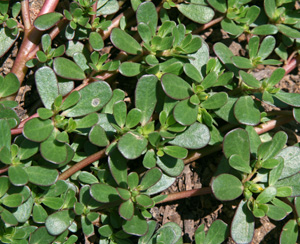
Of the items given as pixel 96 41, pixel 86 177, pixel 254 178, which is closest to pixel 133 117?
pixel 86 177

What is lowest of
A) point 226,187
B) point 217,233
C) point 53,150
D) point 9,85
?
point 217,233

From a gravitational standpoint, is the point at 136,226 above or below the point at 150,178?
below

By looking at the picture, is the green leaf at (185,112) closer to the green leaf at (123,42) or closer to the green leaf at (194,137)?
the green leaf at (194,137)

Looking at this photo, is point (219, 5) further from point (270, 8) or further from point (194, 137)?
point (194, 137)

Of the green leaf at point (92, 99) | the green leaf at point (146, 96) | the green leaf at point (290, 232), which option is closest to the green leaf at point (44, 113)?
the green leaf at point (92, 99)

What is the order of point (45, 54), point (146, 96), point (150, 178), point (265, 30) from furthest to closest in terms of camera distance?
1. point (265, 30)
2. point (45, 54)
3. point (146, 96)
4. point (150, 178)

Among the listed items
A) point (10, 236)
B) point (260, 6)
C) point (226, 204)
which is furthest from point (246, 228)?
point (260, 6)

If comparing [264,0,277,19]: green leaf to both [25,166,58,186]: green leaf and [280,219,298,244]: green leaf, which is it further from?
[25,166,58,186]: green leaf

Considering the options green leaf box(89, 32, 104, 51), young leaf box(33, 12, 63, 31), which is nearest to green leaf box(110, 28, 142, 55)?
green leaf box(89, 32, 104, 51)

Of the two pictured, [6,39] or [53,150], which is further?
[6,39]
